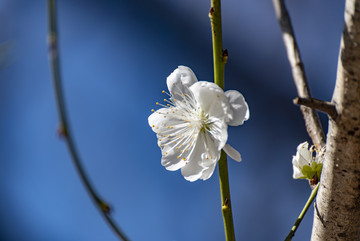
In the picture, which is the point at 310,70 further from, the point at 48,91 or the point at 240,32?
the point at 48,91

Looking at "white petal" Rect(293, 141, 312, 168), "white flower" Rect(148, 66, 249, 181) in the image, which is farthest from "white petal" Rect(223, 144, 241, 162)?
"white petal" Rect(293, 141, 312, 168)

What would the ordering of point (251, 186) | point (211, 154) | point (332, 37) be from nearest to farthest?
point (211, 154) → point (332, 37) → point (251, 186)

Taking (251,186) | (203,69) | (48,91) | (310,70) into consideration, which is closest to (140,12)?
(203,69)

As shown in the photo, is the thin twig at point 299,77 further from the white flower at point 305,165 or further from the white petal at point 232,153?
the white petal at point 232,153

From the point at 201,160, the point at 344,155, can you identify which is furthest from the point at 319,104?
the point at 201,160

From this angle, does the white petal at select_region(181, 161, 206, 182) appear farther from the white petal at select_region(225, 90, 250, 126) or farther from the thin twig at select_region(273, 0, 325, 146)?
the thin twig at select_region(273, 0, 325, 146)

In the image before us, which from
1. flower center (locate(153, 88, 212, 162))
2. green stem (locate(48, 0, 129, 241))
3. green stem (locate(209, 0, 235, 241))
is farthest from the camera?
flower center (locate(153, 88, 212, 162))
